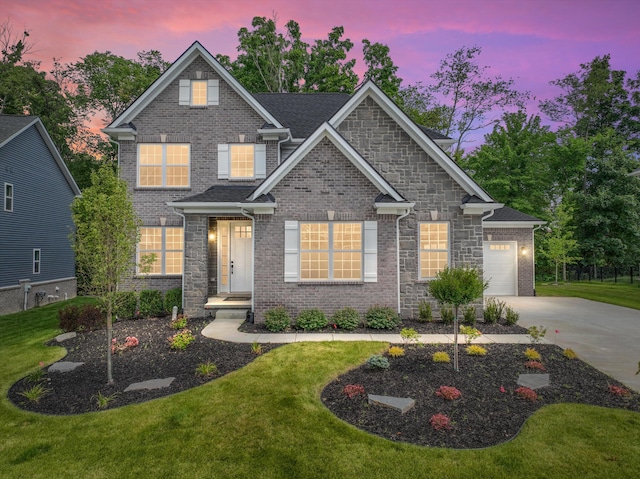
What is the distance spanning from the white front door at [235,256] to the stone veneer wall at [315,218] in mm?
2763

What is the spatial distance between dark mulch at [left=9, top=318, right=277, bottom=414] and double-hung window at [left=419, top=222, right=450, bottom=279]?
19.7 ft

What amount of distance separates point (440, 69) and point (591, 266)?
2190cm

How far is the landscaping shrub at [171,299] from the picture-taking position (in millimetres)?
12086

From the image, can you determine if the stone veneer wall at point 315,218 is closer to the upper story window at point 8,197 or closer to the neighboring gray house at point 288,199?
the neighboring gray house at point 288,199

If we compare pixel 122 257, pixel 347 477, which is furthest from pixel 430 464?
pixel 122 257

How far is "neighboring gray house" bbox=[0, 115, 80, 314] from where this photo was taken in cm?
1567

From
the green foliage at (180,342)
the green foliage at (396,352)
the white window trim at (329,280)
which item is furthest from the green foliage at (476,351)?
the green foliage at (180,342)

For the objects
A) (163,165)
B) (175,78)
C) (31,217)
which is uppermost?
(175,78)

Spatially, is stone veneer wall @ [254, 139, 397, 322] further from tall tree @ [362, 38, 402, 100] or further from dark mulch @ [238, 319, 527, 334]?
tall tree @ [362, 38, 402, 100]

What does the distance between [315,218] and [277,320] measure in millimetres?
3420

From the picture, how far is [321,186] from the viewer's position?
10523mm

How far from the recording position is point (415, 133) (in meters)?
11.3

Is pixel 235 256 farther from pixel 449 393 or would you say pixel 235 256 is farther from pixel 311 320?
pixel 449 393

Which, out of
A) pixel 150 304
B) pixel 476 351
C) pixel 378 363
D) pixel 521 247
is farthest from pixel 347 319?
pixel 521 247
